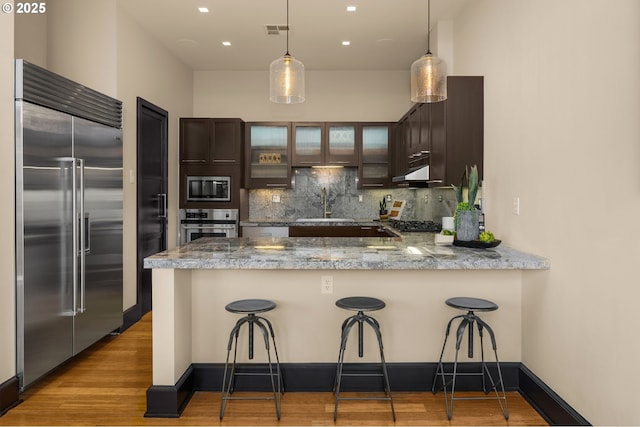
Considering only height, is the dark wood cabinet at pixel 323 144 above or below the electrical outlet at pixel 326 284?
above

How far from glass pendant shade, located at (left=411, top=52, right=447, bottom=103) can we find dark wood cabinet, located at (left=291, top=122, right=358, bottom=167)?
3262 millimetres

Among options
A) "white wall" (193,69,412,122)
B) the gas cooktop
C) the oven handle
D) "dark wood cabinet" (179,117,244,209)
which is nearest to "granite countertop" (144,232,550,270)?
the gas cooktop

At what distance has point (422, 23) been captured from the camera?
4.70m

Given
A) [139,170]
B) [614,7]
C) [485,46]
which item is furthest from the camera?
[139,170]

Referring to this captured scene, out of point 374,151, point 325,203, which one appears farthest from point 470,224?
point 325,203

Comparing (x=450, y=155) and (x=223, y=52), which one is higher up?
(x=223, y=52)

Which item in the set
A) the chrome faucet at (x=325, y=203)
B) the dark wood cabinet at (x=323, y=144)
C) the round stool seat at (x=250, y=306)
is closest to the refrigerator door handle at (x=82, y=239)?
the round stool seat at (x=250, y=306)

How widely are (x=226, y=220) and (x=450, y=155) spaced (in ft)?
10.8

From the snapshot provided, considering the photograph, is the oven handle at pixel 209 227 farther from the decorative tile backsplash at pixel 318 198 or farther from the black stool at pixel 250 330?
the black stool at pixel 250 330

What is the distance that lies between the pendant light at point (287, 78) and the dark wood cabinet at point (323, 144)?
10.7 ft

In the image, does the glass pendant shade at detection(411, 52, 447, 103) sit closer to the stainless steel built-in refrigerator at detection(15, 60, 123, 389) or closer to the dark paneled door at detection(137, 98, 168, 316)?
the stainless steel built-in refrigerator at detection(15, 60, 123, 389)

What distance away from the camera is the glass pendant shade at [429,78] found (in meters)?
2.96

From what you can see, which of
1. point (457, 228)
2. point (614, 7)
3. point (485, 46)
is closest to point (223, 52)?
point (485, 46)

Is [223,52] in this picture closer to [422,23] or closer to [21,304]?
[422,23]
